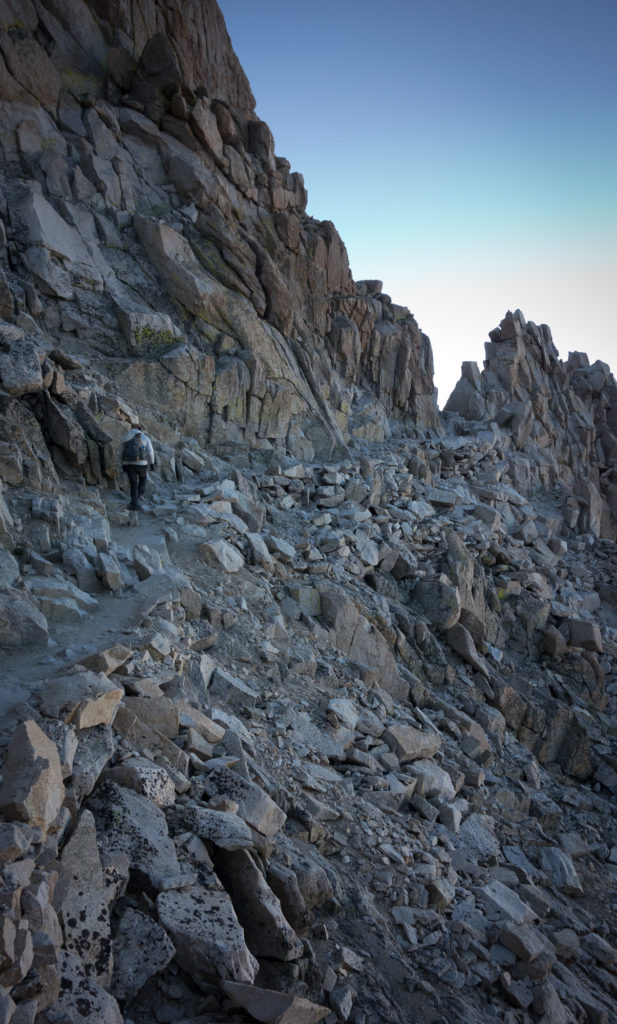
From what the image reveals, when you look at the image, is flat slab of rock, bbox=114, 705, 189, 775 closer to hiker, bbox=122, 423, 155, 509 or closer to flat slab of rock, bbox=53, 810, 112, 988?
flat slab of rock, bbox=53, 810, 112, 988

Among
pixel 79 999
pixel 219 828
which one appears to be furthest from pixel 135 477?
pixel 79 999

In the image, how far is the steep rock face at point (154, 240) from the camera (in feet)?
45.6

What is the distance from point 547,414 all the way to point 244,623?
89.2 ft

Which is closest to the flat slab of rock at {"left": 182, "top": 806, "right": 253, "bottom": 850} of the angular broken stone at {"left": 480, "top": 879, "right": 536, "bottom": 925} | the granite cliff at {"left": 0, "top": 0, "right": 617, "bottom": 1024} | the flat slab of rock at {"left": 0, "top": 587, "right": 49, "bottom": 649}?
the granite cliff at {"left": 0, "top": 0, "right": 617, "bottom": 1024}

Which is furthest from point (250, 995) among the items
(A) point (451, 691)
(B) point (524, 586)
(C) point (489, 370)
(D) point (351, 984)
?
(C) point (489, 370)

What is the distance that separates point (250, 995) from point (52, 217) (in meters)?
16.3

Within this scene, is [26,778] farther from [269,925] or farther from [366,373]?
[366,373]

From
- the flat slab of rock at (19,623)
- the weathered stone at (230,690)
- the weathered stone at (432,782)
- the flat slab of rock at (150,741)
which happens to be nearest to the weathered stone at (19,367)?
the flat slab of rock at (19,623)

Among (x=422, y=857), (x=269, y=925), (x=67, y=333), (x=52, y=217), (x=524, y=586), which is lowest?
(x=422, y=857)

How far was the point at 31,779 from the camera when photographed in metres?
3.61

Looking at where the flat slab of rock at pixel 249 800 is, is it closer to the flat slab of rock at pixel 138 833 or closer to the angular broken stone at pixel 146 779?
the angular broken stone at pixel 146 779

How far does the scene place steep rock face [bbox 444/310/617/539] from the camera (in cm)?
2859

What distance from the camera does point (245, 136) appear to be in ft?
72.2

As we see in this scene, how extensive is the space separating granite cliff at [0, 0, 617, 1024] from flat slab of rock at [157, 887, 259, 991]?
0.02 metres
